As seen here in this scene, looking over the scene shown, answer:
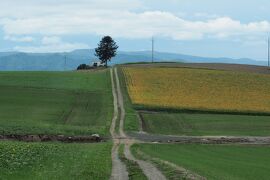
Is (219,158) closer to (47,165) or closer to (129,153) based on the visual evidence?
(129,153)

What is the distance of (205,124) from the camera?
61.8 m

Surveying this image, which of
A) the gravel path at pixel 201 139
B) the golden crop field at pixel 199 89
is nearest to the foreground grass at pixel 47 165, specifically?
the gravel path at pixel 201 139

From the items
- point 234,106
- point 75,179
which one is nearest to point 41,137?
point 75,179

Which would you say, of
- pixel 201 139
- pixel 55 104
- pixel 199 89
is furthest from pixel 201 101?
pixel 201 139

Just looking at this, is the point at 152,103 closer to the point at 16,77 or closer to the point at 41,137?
the point at 41,137

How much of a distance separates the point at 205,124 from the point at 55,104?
75.0 ft

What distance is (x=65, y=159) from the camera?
30.7 meters

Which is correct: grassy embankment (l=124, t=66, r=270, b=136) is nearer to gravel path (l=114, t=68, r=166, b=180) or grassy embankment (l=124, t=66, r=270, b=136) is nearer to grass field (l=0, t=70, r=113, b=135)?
gravel path (l=114, t=68, r=166, b=180)

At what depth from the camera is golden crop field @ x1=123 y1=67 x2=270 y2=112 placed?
75312mm

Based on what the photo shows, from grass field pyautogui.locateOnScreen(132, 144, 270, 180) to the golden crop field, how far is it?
26.2 meters

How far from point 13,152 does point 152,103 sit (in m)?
44.5

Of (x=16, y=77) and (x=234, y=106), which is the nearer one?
(x=234, y=106)

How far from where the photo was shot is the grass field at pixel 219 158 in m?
28.1

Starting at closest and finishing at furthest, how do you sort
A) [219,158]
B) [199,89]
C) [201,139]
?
[219,158] → [201,139] → [199,89]
